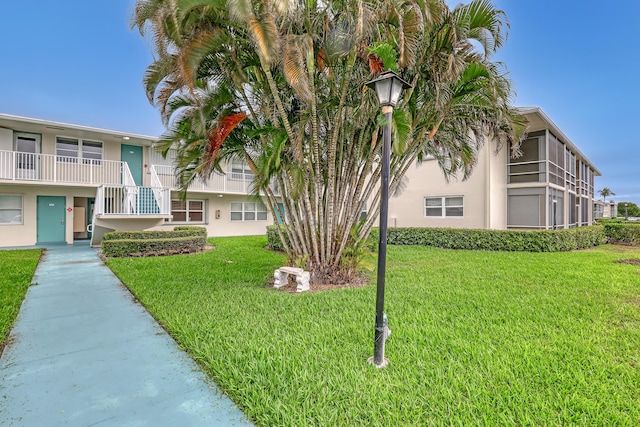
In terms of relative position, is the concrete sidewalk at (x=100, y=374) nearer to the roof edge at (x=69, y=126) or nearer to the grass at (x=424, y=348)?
the grass at (x=424, y=348)

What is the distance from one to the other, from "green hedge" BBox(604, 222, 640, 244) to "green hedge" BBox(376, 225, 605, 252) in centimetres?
216

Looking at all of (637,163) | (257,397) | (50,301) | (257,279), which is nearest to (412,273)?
(257,279)

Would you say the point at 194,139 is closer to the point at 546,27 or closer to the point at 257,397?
the point at 257,397

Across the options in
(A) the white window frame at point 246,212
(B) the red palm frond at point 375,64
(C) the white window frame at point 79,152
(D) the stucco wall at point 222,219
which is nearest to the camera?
(B) the red palm frond at point 375,64

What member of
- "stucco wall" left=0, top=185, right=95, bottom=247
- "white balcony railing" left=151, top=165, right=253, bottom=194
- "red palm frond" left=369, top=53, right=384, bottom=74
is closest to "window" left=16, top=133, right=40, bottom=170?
"stucco wall" left=0, top=185, right=95, bottom=247

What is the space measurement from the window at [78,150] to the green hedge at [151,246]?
6.17m

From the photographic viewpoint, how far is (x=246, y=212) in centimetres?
2058

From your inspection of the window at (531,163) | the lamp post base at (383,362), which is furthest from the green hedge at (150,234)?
the window at (531,163)

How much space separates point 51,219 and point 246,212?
32.4ft

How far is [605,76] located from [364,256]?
124 ft

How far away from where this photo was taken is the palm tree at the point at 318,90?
5.11 meters

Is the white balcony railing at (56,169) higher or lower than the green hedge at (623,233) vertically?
higher

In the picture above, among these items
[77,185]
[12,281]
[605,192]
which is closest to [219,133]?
[12,281]

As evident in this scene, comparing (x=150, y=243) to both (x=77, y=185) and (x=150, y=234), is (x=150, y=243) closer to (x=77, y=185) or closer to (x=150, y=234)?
(x=150, y=234)
